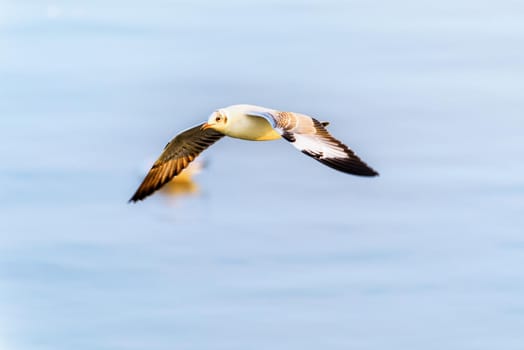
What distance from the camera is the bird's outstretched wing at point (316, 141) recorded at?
608 inches

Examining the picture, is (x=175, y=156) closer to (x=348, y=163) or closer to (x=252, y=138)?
(x=252, y=138)

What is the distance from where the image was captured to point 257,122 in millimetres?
17359

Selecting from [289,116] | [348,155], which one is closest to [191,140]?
[289,116]

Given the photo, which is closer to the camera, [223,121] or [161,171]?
[223,121]

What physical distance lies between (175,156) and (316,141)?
3.03 m

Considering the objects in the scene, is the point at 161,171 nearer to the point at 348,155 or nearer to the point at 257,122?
the point at 257,122

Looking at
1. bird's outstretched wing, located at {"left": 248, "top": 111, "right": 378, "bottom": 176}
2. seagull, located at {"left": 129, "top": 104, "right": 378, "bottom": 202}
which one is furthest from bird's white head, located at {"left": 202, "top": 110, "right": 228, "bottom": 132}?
bird's outstretched wing, located at {"left": 248, "top": 111, "right": 378, "bottom": 176}

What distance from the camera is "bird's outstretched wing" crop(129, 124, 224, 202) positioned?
60.5 feet

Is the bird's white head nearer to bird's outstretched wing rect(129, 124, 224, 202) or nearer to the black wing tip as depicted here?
bird's outstretched wing rect(129, 124, 224, 202)

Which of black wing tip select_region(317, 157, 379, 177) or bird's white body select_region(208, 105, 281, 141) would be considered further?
bird's white body select_region(208, 105, 281, 141)

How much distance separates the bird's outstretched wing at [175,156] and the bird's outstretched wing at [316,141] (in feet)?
4.77

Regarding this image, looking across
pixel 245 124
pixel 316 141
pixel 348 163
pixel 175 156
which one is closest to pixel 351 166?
pixel 348 163

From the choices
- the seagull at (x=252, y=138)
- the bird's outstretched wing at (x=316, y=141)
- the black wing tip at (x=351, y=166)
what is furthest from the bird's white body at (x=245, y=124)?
the black wing tip at (x=351, y=166)

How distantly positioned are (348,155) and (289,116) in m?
1.44
